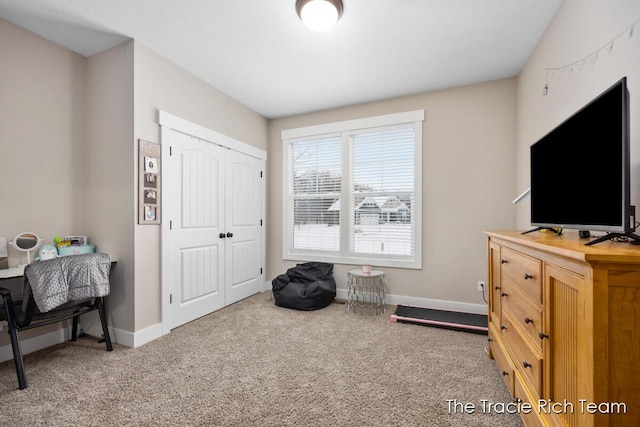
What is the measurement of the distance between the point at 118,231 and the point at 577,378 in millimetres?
3106

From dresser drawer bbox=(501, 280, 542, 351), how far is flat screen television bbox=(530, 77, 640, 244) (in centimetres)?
41

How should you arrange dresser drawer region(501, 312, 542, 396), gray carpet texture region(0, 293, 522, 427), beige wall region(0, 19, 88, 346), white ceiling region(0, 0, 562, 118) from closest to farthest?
dresser drawer region(501, 312, 542, 396), gray carpet texture region(0, 293, 522, 427), white ceiling region(0, 0, 562, 118), beige wall region(0, 19, 88, 346)

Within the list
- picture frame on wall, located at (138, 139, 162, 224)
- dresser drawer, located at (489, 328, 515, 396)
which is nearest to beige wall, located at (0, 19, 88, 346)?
picture frame on wall, located at (138, 139, 162, 224)

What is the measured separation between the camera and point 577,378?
3.16 feet

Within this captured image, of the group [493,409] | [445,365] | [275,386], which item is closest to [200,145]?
[275,386]

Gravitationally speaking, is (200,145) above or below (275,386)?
above

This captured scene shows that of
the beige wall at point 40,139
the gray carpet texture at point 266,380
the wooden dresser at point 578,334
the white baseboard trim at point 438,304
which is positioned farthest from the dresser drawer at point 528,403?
the beige wall at point 40,139

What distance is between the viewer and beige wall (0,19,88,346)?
7.39ft

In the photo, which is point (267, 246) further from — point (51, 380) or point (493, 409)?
point (493, 409)

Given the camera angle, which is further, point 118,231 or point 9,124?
point 118,231

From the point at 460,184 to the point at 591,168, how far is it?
7.14 ft

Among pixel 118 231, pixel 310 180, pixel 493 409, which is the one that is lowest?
pixel 493 409

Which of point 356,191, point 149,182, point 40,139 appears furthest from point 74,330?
point 356,191

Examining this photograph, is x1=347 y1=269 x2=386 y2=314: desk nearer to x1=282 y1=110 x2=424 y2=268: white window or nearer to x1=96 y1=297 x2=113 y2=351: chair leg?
x1=282 y1=110 x2=424 y2=268: white window
